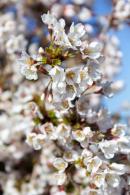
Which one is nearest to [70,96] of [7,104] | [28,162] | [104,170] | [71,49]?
[71,49]

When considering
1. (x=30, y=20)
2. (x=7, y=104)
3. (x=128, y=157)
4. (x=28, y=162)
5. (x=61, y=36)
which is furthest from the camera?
Answer: (x=30, y=20)

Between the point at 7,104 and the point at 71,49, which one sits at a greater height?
the point at 71,49

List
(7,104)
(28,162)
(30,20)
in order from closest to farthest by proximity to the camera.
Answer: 1. (7,104)
2. (28,162)
3. (30,20)

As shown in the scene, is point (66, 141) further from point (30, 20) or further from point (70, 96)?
point (30, 20)

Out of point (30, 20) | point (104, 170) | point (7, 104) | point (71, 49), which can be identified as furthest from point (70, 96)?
point (30, 20)

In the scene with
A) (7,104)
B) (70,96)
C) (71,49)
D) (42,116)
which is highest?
(71,49)

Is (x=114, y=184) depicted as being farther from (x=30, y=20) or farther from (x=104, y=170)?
(x=30, y=20)

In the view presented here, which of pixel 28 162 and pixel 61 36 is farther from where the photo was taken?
pixel 28 162

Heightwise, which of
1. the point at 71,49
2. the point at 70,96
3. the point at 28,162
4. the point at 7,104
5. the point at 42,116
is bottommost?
the point at 28,162

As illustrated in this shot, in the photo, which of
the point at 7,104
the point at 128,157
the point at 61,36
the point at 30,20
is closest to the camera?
the point at 61,36
